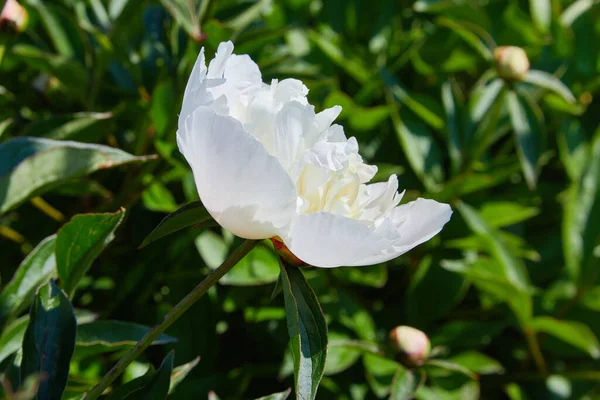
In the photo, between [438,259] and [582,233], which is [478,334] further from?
[582,233]

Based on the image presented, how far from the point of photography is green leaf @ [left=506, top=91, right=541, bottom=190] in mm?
1262

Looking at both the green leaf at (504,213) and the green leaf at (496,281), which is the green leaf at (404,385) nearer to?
the green leaf at (496,281)

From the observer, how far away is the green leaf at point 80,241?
2.41 feet

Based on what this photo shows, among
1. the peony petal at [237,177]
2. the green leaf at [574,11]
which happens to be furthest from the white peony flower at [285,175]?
the green leaf at [574,11]

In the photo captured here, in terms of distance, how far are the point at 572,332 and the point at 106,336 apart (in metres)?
0.77

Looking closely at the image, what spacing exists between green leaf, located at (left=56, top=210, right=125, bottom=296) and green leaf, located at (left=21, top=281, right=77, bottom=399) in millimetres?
73

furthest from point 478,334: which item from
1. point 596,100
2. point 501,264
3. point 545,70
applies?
point 596,100

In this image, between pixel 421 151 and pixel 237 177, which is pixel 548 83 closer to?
pixel 421 151

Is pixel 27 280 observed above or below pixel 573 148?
above

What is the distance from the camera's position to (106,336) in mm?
820

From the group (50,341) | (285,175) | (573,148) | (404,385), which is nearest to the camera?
(285,175)

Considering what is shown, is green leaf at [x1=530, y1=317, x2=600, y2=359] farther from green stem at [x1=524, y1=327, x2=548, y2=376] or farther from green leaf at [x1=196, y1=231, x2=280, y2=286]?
green leaf at [x1=196, y1=231, x2=280, y2=286]

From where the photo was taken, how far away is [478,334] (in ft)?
4.04

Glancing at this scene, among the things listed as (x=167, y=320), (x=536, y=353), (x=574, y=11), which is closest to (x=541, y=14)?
(x=574, y=11)
